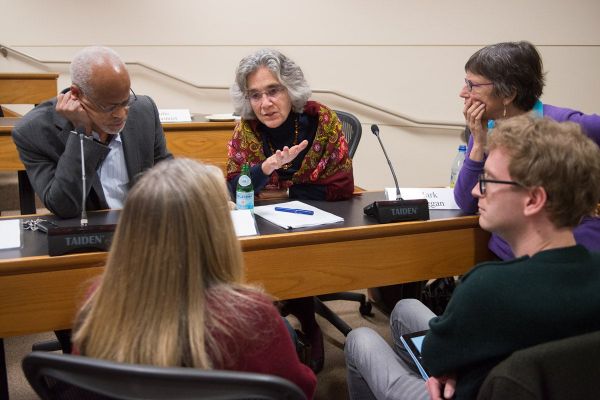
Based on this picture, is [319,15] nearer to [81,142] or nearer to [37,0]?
[37,0]

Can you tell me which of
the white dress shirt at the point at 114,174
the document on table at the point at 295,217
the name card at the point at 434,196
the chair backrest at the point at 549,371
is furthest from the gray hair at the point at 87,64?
the chair backrest at the point at 549,371

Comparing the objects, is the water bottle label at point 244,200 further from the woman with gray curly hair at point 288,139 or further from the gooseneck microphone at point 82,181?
the gooseneck microphone at point 82,181

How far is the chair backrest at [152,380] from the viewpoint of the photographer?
2.30 feet

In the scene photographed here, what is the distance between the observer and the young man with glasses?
98 cm

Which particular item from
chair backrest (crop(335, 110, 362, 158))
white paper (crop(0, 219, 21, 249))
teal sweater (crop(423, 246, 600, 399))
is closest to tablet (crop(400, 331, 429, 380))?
teal sweater (crop(423, 246, 600, 399))

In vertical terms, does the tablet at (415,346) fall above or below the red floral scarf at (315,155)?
below

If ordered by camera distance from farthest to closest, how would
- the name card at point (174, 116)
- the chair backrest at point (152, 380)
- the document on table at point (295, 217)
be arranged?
the name card at point (174, 116), the document on table at point (295, 217), the chair backrest at point (152, 380)

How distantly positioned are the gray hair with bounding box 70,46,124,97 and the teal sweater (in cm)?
134

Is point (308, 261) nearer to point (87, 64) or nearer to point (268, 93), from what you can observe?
point (268, 93)

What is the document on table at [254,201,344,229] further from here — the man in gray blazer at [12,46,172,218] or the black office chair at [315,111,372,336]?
the black office chair at [315,111,372,336]

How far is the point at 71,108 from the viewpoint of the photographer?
5.88ft

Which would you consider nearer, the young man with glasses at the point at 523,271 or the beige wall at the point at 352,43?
the young man with glasses at the point at 523,271

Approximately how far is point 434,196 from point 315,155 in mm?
522

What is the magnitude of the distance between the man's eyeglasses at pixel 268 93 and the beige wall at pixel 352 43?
2.65m
